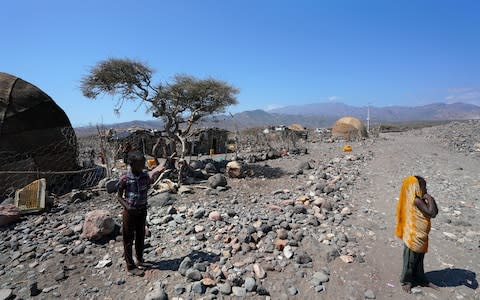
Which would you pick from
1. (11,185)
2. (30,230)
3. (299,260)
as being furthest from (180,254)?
(11,185)

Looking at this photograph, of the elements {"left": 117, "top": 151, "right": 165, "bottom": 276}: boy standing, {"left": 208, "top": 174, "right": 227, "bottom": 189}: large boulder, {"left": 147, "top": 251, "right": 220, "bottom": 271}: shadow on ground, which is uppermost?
{"left": 117, "top": 151, "right": 165, "bottom": 276}: boy standing

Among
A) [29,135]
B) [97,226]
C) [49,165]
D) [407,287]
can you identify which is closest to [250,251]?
[407,287]

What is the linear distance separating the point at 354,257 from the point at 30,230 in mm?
5841

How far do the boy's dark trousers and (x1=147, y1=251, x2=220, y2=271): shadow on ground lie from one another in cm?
32

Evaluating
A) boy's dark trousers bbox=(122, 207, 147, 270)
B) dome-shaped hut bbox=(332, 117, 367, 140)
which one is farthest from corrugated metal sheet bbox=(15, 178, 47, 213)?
dome-shaped hut bbox=(332, 117, 367, 140)

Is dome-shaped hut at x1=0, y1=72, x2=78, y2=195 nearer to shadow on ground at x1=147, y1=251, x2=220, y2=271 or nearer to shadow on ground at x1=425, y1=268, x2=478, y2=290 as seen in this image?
shadow on ground at x1=147, y1=251, x2=220, y2=271

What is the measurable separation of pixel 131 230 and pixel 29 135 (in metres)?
6.74

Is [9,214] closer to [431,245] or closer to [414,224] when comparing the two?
[414,224]

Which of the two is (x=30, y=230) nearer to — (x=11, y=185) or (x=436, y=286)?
(x=11, y=185)

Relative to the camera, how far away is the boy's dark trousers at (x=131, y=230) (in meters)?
3.92

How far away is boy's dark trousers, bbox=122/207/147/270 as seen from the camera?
12.9ft

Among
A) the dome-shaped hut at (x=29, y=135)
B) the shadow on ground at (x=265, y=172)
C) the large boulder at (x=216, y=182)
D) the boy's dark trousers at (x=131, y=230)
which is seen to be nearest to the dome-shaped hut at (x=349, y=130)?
the shadow on ground at (x=265, y=172)

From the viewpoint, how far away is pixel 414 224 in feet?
11.4

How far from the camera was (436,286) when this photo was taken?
3615mm
